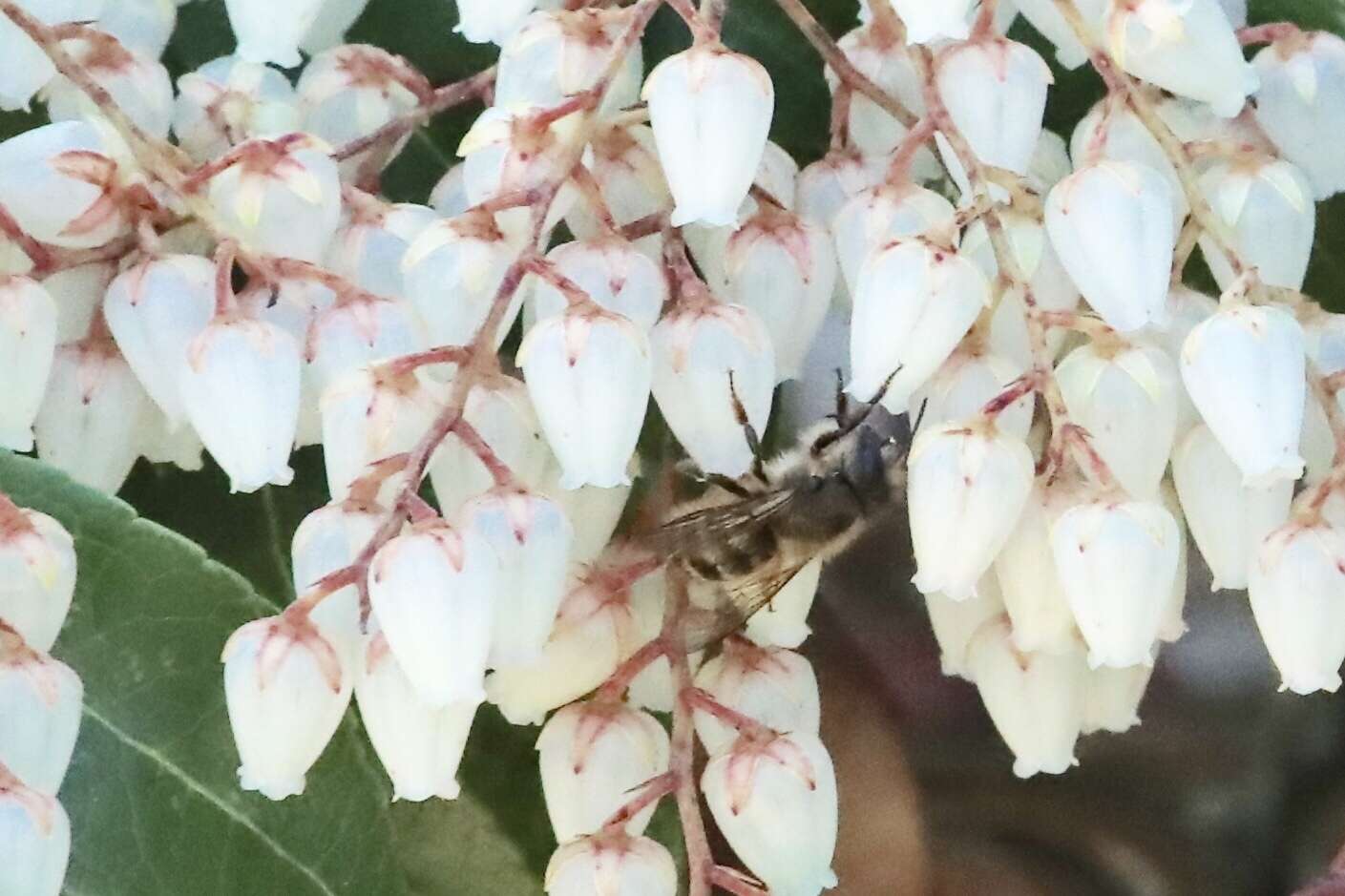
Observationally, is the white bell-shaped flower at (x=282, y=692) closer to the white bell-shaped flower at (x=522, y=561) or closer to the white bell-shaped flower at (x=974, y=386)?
the white bell-shaped flower at (x=522, y=561)

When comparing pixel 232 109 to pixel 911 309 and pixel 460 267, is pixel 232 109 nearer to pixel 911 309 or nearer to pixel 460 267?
pixel 460 267

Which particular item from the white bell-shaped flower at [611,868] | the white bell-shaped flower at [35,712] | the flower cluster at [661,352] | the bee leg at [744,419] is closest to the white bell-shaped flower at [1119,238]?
the flower cluster at [661,352]

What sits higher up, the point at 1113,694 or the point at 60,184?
the point at 60,184

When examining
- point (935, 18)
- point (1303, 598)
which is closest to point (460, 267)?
point (935, 18)

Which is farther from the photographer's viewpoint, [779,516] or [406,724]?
[779,516]

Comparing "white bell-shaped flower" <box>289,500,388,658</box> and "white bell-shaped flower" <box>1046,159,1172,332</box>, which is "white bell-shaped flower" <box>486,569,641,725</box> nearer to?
"white bell-shaped flower" <box>289,500,388,658</box>

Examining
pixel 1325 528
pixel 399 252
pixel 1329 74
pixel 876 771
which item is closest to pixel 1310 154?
pixel 1329 74

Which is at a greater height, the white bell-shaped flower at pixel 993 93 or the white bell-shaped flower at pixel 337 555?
the white bell-shaped flower at pixel 993 93
